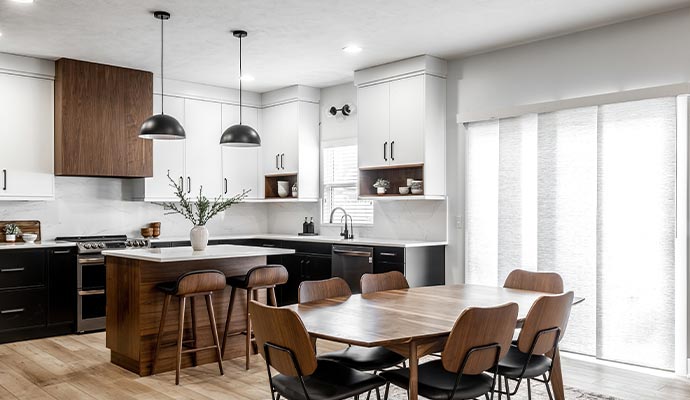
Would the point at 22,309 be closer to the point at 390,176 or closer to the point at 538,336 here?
the point at 390,176

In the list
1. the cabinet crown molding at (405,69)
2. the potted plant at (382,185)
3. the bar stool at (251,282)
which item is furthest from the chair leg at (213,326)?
the cabinet crown molding at (405,69)

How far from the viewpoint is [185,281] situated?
4355 millimetres

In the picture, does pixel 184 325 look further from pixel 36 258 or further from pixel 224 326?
pixel 36 258

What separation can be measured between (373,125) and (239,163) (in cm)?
209

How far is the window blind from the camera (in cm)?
461

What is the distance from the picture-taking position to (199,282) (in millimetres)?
4453

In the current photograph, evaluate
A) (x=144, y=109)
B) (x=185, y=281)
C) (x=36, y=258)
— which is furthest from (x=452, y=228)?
(x=36, y=258)

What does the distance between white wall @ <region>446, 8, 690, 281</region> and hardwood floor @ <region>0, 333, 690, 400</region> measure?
6.14 ft

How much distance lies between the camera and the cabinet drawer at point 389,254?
5.78m

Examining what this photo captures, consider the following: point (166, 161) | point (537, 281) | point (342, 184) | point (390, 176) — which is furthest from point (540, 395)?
point (166, 161)

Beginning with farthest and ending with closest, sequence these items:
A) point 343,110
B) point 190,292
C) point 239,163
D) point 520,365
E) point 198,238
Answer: point 239,163 → point 343,110 → point 198,238 → point 190,292 → point 520,365

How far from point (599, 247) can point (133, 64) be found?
4.75 metres

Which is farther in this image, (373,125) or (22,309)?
(373,125)

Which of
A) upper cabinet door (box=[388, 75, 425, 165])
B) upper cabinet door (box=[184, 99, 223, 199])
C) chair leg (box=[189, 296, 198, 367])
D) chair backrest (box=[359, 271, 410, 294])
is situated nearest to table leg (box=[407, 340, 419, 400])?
chair backrest (box=[359, 271, 410, 294])
